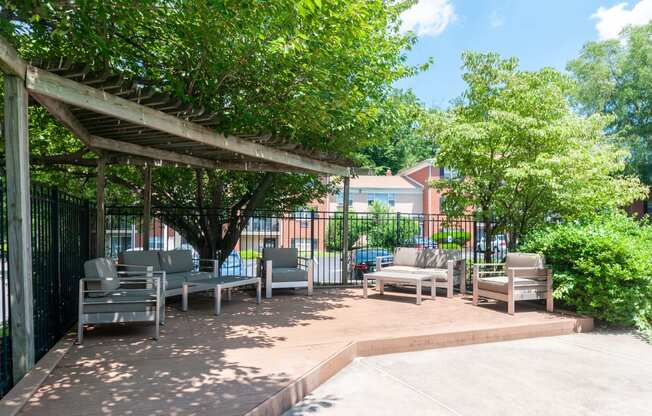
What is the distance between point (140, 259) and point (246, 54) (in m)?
3.83

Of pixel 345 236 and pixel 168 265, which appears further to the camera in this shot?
pixel 345 236

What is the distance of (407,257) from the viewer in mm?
8820

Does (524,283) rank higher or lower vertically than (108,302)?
lower

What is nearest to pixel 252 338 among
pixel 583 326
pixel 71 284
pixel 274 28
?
pixel 71 284

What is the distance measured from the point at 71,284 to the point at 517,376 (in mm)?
5223

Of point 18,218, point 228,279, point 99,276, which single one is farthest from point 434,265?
point 18,218

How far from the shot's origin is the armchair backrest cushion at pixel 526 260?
6926 millimetres

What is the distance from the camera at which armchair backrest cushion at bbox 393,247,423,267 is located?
8.73m

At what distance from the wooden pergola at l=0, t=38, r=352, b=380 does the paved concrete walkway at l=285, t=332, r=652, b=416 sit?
237cm

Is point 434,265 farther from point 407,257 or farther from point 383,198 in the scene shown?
point 383,198

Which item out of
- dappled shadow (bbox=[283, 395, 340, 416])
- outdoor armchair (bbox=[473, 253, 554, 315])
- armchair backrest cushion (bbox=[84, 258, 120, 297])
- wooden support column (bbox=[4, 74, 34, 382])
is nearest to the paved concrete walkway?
dappled shadow (bbox=[283, 395, 340, 416])

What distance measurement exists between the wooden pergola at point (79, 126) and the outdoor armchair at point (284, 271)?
209cm

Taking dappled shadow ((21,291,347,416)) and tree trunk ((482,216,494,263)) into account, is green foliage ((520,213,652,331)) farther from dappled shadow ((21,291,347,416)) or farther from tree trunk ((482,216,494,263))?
dappled shadow ((21,291,347,416))

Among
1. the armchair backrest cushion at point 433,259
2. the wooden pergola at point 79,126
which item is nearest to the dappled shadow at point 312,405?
the wooden pergola at point 79,126
